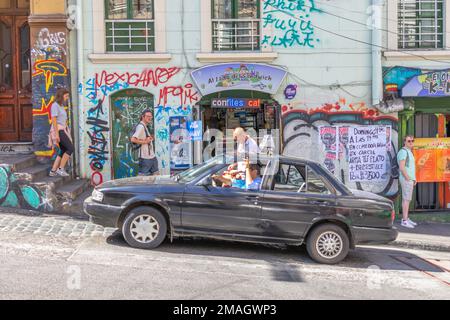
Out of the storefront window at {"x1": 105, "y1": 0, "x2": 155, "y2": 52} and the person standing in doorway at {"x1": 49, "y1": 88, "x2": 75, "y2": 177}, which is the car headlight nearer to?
the person standing in doorway at {"x1": 49, "y1": 88, "x2": 75, "y2": 177}

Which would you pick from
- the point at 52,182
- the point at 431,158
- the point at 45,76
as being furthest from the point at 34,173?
the point at 431,158

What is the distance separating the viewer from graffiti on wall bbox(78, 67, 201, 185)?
11.0m

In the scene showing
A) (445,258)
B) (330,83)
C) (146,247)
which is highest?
(330,83)

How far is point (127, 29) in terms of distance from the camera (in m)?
11.1

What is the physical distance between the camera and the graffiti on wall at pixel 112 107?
11.0 m

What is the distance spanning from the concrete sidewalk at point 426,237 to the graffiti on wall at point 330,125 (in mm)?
1514

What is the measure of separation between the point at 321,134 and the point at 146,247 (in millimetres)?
5756

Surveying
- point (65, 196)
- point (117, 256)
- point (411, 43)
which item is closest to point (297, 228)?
point (117, 256)

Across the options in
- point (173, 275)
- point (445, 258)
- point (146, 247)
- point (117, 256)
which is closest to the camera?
point (173, 275)

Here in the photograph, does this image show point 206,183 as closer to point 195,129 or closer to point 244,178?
point 244,178

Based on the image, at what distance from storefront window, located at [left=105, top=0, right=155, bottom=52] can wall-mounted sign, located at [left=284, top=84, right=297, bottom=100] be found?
324 centimetres

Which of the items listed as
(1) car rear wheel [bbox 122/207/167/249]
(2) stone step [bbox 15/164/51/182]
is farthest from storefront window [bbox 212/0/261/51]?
(1) car rear wheel [bbox 122/207/167/249]

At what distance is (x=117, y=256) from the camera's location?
21.8 feet

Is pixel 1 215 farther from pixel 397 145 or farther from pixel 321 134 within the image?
pixel 397 145
